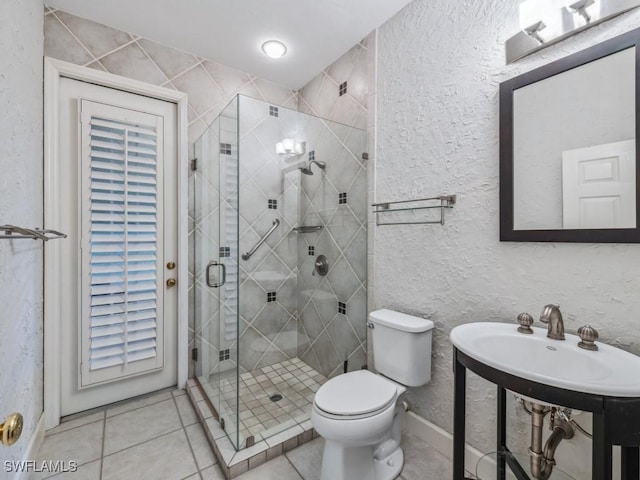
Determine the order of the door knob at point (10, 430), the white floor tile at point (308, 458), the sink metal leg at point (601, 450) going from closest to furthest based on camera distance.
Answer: the door knob at point (10, 430) < the sink metal leg at point (601, 450) < the white floor tile at point (308, 458)

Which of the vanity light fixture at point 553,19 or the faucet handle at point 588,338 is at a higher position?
the vanity light fixture at point 553,19

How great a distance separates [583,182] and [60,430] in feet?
9.65

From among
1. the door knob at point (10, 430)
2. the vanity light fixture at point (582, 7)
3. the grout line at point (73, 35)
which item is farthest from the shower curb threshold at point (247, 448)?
the grout line at point (73, 35)

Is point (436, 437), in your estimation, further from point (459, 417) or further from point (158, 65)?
point (158, 65)

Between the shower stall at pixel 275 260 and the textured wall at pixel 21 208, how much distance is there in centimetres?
88

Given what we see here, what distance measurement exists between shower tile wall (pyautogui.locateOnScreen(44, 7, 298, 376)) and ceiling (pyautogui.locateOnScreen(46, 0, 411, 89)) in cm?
6

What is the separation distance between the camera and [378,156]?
6.39ft

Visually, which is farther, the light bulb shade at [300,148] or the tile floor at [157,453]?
the light bulb shade at [300,148]

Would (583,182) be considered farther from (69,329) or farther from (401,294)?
(69,329)

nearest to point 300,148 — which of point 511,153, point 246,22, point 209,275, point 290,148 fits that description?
point 290,148

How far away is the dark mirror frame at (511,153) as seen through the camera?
988 millimetres

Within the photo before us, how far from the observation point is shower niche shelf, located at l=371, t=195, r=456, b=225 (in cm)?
155

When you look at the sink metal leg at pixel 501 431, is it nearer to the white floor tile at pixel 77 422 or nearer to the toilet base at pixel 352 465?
the toilet base at pixel 352 465

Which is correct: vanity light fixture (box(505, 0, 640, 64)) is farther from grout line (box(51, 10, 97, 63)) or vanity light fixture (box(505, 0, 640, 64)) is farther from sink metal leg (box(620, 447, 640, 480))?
grout line (box(51, 10, 97, 63))
